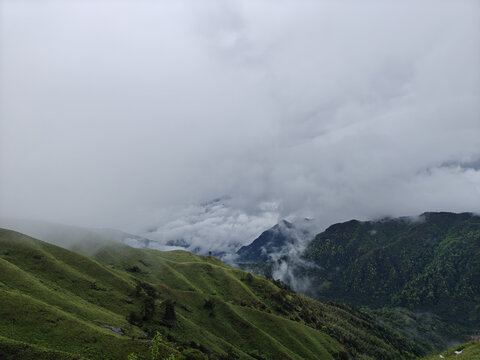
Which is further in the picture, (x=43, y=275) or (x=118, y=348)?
(x=43, y=275)

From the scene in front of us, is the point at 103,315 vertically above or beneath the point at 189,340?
above

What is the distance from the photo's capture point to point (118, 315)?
10125cm

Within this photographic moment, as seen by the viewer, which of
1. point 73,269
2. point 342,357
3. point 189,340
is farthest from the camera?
point 342,357

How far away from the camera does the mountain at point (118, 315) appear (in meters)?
69.2

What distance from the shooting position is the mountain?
69.2 m

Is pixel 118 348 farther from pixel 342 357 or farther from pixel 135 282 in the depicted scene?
pixel 342 357

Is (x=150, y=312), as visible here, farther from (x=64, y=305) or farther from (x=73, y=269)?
(x=73, y=269)

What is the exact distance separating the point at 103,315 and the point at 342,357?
525 feet

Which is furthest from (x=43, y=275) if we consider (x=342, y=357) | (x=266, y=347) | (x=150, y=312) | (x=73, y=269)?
(x=342, y=357)

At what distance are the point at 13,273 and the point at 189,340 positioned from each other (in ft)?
234

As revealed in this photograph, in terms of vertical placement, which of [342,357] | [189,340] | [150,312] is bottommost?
[342,357]

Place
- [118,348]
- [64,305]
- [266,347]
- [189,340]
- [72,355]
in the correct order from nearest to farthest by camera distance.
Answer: [72,355], [118,348], [64,305], [189,340], [266,347]

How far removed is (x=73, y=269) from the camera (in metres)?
124

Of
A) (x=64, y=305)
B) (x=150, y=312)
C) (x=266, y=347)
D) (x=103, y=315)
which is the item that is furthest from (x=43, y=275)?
(x=266, y=347)
